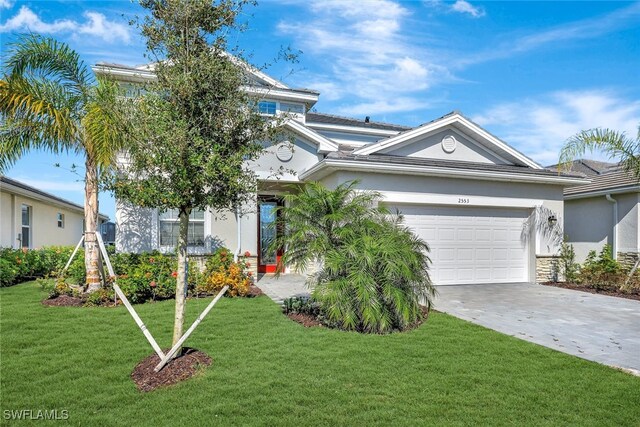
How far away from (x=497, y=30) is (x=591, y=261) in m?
7.93

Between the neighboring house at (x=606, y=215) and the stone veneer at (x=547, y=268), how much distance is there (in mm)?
2397

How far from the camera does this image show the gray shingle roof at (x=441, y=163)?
33.7 feet

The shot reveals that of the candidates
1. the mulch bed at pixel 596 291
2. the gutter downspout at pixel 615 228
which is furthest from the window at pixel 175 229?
the gutter downspout at pixel 615 228

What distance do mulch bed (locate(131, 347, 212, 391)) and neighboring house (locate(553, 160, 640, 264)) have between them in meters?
13.7

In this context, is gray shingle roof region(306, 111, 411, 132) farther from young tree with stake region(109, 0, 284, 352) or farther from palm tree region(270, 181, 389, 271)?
young tree with stake region(109, 0, 284, 352)

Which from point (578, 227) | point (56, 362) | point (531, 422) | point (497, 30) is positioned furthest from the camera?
point (578, 227)

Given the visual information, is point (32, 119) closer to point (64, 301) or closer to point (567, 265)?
point (64, 301)

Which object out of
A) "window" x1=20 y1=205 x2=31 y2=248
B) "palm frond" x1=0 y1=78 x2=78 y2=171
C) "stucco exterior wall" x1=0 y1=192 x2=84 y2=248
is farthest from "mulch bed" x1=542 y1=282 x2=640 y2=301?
"window" x1=20 y1=205 x2=31 y2=248

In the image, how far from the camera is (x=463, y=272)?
1168 centimetres

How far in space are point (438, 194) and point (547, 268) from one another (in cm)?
461

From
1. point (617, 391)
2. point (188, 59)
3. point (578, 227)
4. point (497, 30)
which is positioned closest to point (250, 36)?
point (188, 59)

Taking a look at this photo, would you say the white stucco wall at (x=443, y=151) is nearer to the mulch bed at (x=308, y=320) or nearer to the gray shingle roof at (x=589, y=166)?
the mulch bed at (x=308, y=320)

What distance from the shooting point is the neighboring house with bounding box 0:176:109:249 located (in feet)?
46.1

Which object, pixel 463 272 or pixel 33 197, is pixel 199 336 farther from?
pixel 33 197
